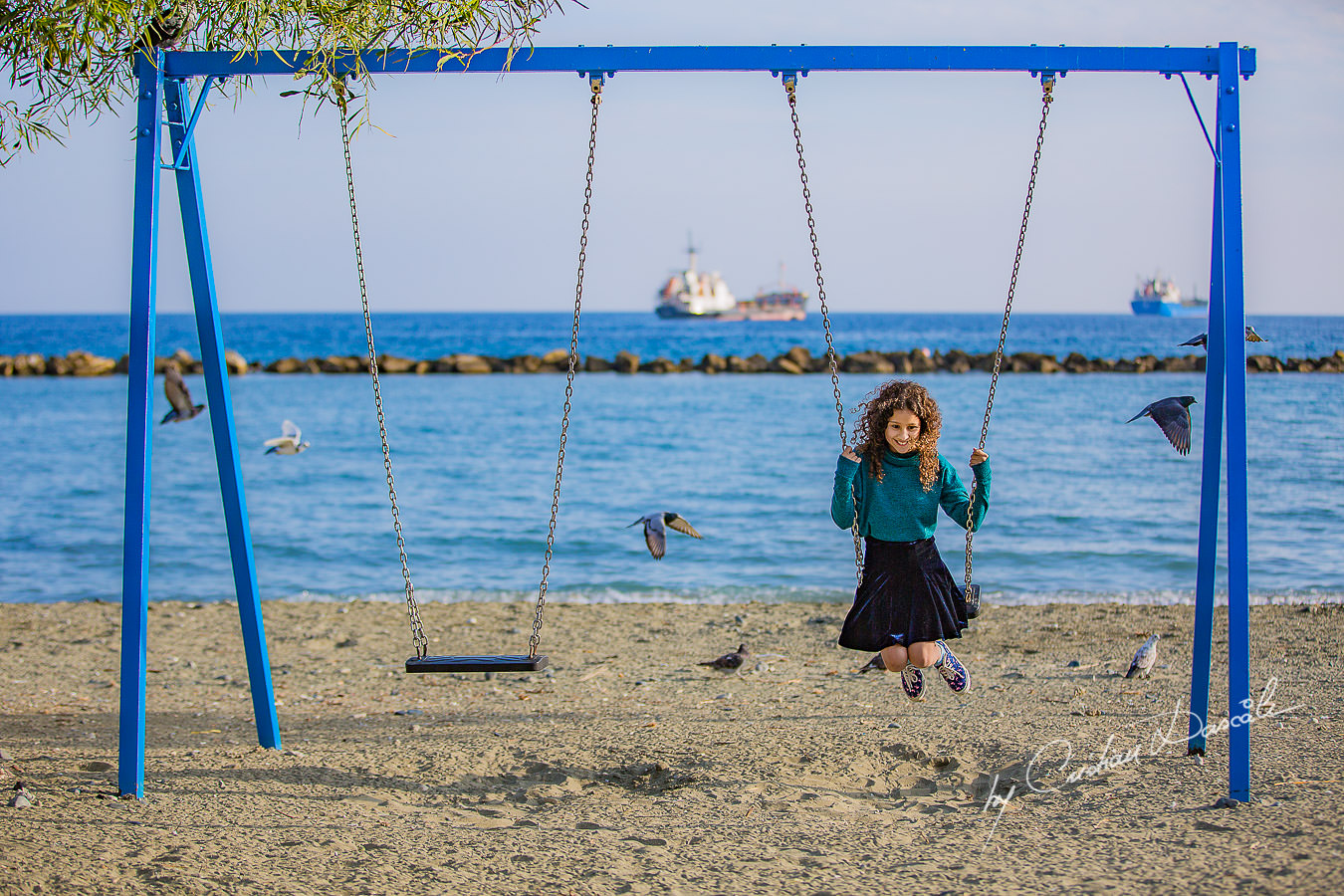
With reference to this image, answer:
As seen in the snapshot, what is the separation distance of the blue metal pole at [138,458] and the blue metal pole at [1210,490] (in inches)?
148

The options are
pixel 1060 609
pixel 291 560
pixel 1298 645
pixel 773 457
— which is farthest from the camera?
pixel 773 457

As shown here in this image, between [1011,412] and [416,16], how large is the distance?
69.1 ft

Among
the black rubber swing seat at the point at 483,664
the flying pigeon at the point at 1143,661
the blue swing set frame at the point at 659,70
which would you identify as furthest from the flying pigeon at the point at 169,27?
the flying pigeon at the point at 1143,661

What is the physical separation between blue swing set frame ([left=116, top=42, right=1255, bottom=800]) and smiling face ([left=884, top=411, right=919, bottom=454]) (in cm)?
101

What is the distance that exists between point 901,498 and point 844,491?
23cm

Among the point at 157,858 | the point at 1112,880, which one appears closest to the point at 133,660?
the point at 157,858

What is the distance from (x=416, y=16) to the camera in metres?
4.14

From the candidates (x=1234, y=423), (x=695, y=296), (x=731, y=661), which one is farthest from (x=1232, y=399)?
(x=695, y=296)

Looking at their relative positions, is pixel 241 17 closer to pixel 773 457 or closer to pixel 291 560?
pixel 291 560

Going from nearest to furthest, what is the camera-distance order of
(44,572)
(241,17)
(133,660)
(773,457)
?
(133,660) < (241,17) < (44,572) < (773,457)

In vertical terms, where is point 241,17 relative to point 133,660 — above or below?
above

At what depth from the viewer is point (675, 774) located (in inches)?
167

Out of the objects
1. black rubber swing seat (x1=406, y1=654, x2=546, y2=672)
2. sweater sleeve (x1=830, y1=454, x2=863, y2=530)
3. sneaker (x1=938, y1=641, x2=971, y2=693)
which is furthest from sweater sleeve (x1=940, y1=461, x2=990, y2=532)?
black rubber swing seat (x1=406, y1=654, x2=546, y2=672)

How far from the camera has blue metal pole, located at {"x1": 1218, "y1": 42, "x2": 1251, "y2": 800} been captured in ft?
12.1
